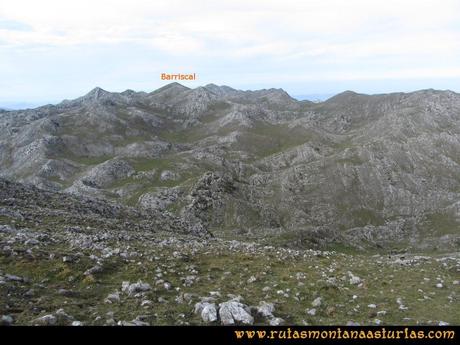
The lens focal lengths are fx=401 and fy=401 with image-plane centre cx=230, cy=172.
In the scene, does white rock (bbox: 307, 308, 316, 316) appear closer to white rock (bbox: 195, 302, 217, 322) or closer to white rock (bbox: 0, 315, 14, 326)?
white rock (bbox: 195, 302, 217, 322)

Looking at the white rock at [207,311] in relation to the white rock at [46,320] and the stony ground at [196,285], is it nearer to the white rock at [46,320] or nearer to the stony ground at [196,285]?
the stony ground at [196,285]

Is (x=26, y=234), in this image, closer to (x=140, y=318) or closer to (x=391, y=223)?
(x=140, y=318)

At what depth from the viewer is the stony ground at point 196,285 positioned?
55.6 ft

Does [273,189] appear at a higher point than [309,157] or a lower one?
lower

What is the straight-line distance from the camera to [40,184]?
15075 centimetres

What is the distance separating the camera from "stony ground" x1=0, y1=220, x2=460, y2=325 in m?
16.9

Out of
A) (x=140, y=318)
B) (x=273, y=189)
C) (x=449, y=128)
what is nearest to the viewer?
(x=140, y=318)

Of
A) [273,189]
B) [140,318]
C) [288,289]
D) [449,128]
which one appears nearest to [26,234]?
[140,318]

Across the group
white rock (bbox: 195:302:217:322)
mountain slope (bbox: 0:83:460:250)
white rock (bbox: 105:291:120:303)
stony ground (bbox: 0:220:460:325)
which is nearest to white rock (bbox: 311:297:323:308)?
stony ground (bbox: 0:220:460:325)

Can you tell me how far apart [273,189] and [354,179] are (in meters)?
33.2

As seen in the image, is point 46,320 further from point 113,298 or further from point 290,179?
point 290,179

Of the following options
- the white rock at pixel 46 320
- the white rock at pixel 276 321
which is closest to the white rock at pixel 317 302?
the white rock at pixel 276 321

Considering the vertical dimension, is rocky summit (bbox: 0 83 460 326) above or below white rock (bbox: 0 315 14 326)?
below

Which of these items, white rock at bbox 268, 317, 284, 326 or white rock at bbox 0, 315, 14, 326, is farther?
white rock at bbox 268, 317, 284, 326
